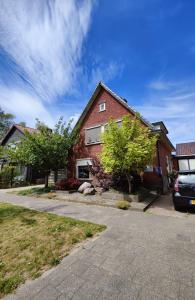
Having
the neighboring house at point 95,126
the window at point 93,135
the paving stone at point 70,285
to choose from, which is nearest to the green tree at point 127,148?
the neighboring house at point 95,126

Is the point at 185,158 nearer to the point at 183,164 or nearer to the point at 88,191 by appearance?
the point at 183,164

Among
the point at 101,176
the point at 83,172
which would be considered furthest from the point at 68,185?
the point at 101,176

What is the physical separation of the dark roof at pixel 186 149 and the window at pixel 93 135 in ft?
43.3

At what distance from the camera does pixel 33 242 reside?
3.95 metres

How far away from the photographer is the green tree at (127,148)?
25.6 feet

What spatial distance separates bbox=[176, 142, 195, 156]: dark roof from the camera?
795 inches

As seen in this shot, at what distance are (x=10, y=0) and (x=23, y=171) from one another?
17.0 meters

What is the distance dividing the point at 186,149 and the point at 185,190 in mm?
17076

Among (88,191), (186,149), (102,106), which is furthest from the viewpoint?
(186,149)

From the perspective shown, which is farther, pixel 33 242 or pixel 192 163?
pixel 192 163

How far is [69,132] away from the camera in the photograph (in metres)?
13.6

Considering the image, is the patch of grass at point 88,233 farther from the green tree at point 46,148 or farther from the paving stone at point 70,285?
the green tree at point 46,148

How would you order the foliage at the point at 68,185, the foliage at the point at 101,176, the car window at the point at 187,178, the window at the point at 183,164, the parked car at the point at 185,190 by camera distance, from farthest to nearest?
the window at the point at 183,164, the foliage at the point at 68,185, the foliage at the point at 101,176, the car window at the point at 187,178, the parked car at the point at 185,190

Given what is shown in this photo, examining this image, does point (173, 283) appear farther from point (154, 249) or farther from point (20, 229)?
point (20, 229)
